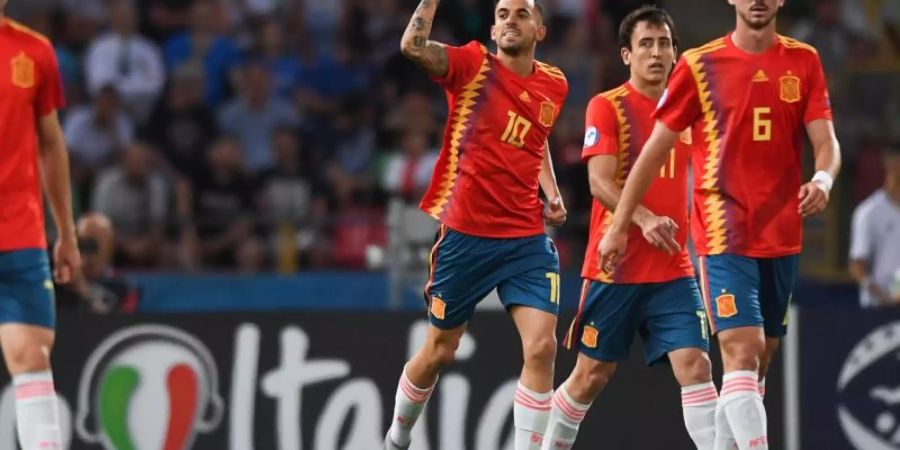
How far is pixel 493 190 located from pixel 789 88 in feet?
5.28

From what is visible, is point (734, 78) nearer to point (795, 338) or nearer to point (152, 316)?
point (795, 338)

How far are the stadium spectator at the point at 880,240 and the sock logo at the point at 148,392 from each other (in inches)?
203

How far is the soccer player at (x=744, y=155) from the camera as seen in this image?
7961 mm

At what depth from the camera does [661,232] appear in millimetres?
7922

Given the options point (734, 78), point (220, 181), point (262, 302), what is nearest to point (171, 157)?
point (220, 181)

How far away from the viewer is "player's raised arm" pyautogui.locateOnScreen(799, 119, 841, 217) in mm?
7473

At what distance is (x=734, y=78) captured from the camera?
8047 mm

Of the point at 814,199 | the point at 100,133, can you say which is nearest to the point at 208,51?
the point at 100,133

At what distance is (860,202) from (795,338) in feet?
17.4

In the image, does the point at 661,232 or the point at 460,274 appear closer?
the point at 661,232

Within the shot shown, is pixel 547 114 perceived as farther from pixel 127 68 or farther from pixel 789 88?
pixel 127 68

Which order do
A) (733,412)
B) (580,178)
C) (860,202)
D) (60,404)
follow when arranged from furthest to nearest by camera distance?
(860,202) < (580,178) < (60,404) < (733,412)

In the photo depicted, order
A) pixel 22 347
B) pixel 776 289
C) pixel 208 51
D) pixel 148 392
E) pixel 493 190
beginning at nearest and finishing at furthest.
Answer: pixel 22 347
pixel 776 289
pixel 493 190
pixel 148 392
pixel 208 51

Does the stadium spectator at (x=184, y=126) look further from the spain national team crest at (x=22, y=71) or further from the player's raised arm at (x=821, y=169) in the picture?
the player's raised arm at (x=821, y=169)
